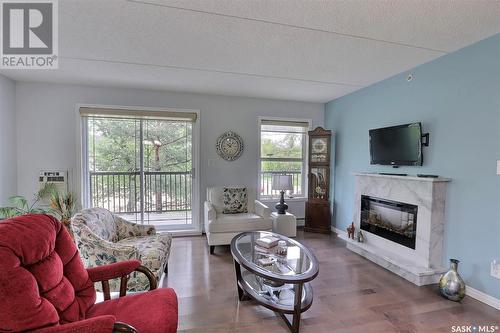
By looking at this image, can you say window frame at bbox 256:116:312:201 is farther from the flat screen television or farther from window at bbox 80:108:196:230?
the flat screen television

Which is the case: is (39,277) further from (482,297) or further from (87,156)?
(482,297)

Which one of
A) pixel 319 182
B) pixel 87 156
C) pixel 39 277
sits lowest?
pixel 39 277

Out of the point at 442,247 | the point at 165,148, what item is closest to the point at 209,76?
the point at 165,148

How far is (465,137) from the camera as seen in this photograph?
2.37 meters

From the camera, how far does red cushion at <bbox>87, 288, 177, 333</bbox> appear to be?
3.95 ft

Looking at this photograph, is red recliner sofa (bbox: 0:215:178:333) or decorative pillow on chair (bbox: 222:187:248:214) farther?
decorative pillow on chair (bbox: 222:187:248:214)

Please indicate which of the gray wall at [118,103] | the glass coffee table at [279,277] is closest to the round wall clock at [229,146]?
the gray wall at [118,103]

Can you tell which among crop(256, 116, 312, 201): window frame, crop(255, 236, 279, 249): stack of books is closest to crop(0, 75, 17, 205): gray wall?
crop(255, 236, 279, 249): stack of books

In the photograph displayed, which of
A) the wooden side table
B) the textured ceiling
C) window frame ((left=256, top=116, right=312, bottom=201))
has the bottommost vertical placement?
the wooden side table

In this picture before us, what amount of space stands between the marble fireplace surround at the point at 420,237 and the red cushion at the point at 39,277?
9.58 feet

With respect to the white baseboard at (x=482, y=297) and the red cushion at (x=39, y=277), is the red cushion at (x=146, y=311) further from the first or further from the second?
the white baseboard at (x=482, y=297)

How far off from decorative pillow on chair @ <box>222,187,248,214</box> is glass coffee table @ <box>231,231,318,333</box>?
4.24 feet

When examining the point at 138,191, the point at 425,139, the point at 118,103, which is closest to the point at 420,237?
the point at 425,139

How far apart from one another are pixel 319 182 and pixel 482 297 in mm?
→ 2449
